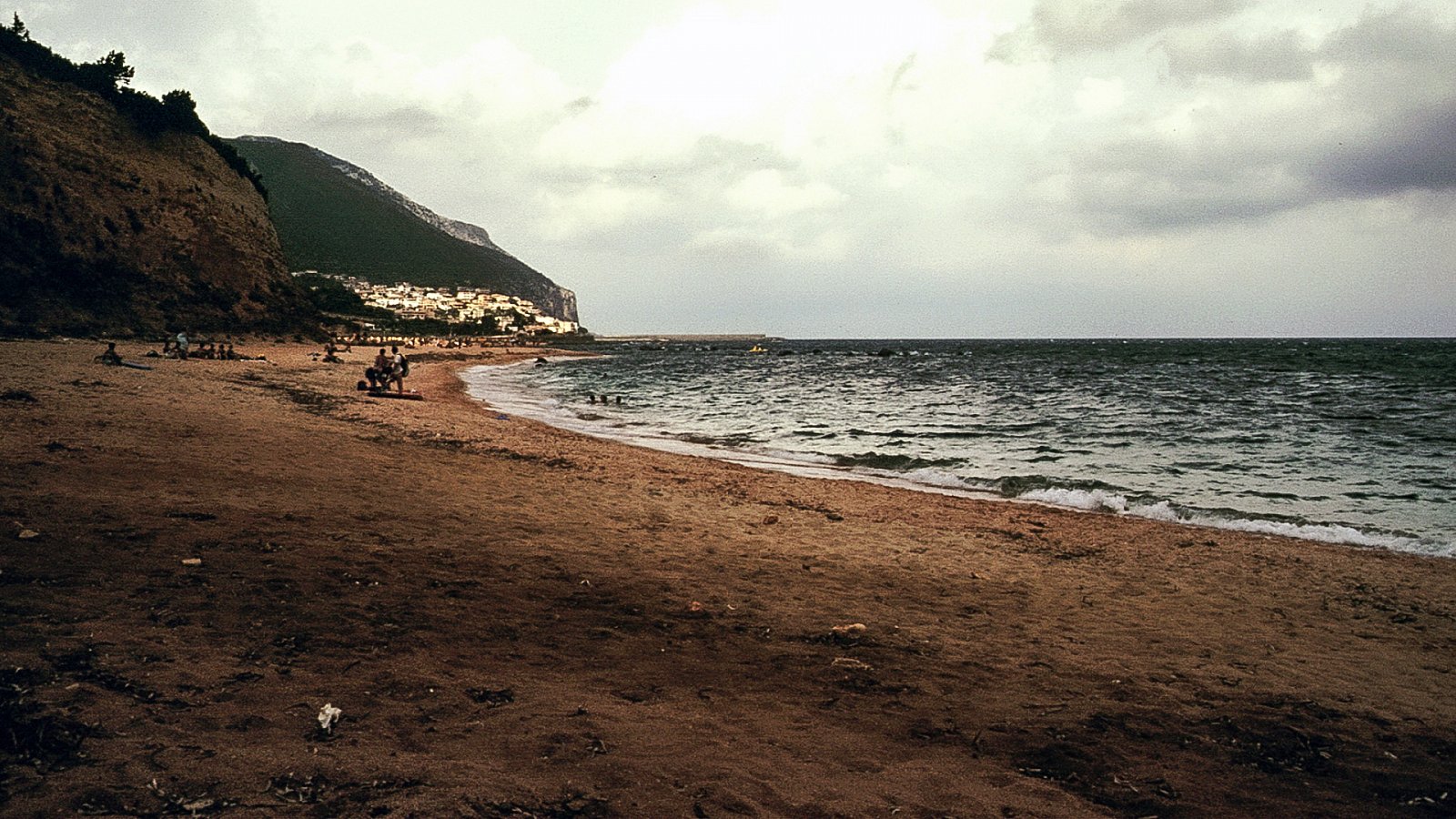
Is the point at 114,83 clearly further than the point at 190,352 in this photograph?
Yes

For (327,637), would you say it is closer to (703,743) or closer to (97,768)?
(97,768)

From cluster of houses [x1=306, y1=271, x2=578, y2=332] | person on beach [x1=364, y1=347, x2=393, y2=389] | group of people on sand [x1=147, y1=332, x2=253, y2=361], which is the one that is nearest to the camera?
person on beach [x1=364, y1=347, x2=393, y2=389]

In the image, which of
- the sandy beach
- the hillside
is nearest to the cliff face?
A: the sandy beach

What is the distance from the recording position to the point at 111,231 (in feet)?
125

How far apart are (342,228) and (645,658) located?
151638mm

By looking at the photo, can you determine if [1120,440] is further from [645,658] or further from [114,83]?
[114,83]

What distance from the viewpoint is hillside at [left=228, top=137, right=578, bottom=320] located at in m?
126

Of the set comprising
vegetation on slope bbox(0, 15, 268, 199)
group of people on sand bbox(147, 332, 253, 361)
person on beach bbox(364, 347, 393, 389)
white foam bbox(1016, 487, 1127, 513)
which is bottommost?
white foam bbox(1016, 487, 1127, 513)

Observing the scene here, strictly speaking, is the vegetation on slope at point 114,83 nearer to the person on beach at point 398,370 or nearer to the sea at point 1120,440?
the sea at point 1120,440

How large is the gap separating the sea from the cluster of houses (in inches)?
3571

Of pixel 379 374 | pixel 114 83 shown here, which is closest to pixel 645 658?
→ pixel 379 374

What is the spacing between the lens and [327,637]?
4.96 metres

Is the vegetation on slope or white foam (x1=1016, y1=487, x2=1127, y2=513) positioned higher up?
the vegetation on slope

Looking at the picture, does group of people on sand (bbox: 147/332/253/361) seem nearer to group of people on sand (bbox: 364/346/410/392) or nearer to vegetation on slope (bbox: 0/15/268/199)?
group of people on sand (bbox: 364/346/410/392)
